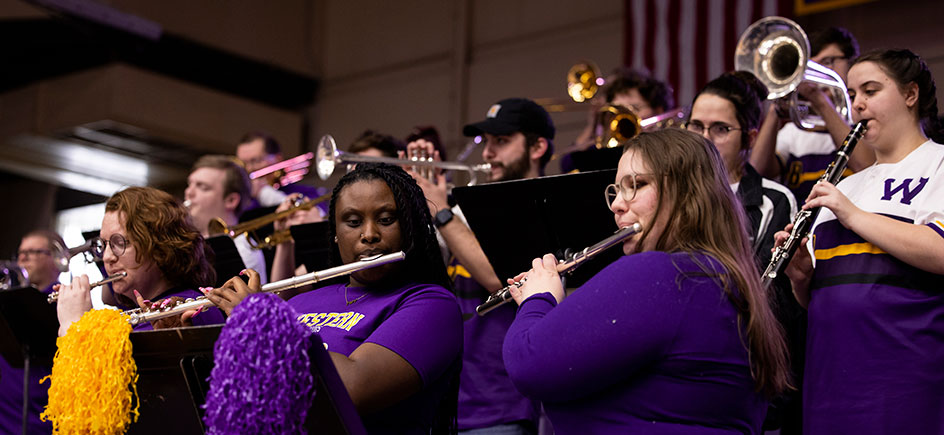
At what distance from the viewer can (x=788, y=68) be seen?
381 centimetres

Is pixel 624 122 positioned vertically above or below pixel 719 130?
above

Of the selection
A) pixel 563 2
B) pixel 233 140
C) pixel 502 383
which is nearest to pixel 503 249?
pixel 502 383

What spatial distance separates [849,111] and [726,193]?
4.77 ft

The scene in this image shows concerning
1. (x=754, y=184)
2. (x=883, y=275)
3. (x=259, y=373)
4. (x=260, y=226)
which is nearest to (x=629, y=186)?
(x=259, y=373)

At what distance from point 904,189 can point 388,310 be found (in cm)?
166

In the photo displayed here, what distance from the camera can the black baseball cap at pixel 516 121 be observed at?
4254mm

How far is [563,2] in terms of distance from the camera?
8406 millimetres

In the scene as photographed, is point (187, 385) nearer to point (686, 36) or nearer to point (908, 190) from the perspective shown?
point (908, 190)

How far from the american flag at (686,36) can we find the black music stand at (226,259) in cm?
401

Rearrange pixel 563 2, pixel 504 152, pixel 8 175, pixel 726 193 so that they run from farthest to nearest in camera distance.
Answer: pixel 8 175, pixel 563 2, pixel 504 152, pixel 726 193

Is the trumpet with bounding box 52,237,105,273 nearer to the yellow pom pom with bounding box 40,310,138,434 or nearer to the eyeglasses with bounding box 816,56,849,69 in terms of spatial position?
the yellow pom pom with bounding box 40,310,138,434

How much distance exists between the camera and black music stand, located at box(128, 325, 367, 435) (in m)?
2.14

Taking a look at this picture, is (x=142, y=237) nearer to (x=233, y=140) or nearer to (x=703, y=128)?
(x=703, y=128)

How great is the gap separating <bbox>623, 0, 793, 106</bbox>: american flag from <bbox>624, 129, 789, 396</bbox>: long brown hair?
15.5ft
